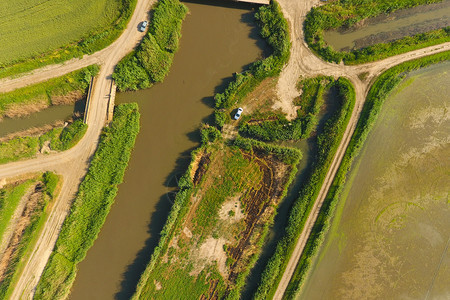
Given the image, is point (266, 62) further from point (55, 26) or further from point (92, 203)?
point (92, 203)

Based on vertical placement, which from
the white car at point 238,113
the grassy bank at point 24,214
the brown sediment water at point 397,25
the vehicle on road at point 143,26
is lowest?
the grassy bank at point 24,214

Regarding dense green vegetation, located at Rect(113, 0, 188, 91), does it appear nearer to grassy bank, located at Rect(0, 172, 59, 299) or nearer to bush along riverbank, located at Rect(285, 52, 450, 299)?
grassy bank, located at Rect(0, 172, 59, 299)

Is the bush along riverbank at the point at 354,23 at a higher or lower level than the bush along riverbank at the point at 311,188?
higher

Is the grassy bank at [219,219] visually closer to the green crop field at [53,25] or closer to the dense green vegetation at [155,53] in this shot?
the dense green vegetation at [155,53]

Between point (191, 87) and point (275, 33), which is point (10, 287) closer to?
point (191, 87)

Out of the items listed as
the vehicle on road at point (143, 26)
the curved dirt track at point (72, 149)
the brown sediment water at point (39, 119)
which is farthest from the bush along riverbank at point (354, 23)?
the brown sediment water at point (39, 119)

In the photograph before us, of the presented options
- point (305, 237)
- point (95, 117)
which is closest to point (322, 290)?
point (305, 237)

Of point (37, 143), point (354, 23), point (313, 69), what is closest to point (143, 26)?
point (37, 143)
